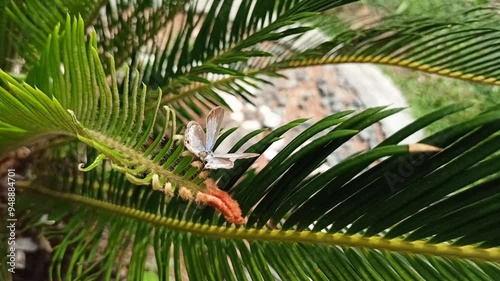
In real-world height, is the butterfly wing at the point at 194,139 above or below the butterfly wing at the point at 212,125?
below

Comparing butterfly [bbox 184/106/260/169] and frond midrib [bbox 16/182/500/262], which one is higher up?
butterfly [bbox 184/106/260/169]

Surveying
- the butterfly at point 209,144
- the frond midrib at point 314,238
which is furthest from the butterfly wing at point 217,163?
the frond midrib at point 314,238

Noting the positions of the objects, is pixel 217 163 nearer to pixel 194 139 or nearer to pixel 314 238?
pixel 194 139

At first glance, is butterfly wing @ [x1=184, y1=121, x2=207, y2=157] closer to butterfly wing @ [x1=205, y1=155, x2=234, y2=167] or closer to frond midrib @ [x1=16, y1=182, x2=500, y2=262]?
butterfly wing @ [x1=205, y1=155, x2=234, y2=167]

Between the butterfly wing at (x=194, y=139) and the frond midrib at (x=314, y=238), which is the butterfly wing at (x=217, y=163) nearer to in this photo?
the butterfly wing at (x=194, y=139)

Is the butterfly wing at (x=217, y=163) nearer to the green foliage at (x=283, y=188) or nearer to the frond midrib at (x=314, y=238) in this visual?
the green foliage at (x=283, y=188)

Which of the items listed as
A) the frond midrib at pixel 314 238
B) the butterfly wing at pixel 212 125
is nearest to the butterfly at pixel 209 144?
the butterfly wing at pixel 212 125

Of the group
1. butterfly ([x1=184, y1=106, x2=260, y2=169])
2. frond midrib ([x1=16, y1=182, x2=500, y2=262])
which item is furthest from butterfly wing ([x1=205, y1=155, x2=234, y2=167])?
frond midrib ([x1=16, y1=182, x2=500, y2=262])
